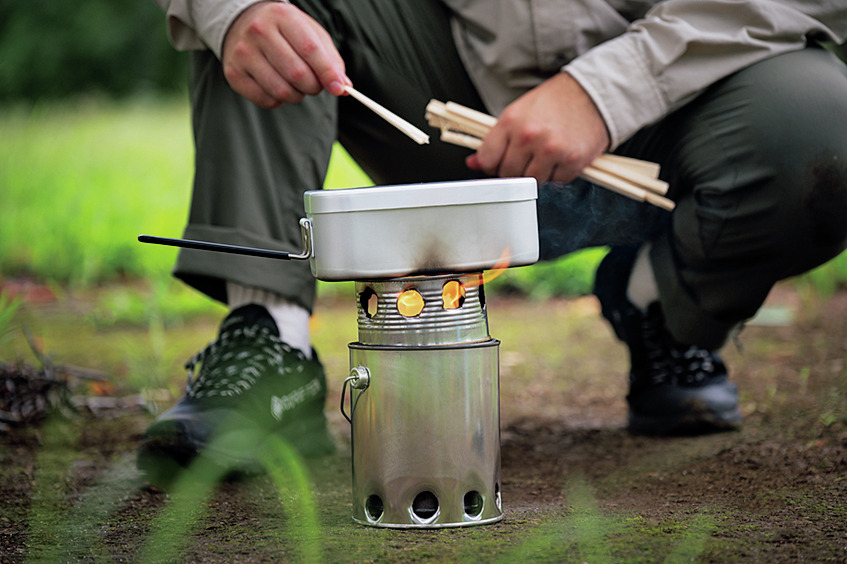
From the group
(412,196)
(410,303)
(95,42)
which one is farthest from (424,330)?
(95,42)

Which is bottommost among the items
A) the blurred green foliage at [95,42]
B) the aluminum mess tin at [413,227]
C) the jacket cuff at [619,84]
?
the aluminum mess tin at [413,227]

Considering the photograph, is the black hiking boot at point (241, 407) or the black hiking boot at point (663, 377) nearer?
the black hiking boot at point (241, 407)

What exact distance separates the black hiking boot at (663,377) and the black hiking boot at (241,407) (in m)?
0.61

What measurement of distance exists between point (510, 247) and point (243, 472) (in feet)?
2.04

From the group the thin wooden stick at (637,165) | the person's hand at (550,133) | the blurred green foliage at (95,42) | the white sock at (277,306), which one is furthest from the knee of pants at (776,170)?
the blurred green foliage at (95,42)

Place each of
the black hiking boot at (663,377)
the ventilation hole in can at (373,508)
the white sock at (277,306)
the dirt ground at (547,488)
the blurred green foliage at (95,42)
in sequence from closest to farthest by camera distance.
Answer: the dirt ground at (547,488)
the ventilation hole in can at (373,508)
the white sock at (277,306)
the black hiking boot at (663,377)
the blurred green foliage at (95,42)

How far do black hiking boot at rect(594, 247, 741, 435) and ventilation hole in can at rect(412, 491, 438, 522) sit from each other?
0.72 meters

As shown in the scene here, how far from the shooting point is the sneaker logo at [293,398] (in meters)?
1.53

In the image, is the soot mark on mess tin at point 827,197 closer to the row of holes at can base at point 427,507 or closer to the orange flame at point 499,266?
the orange flame at point 499,266

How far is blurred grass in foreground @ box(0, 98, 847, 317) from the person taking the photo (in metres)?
3.64

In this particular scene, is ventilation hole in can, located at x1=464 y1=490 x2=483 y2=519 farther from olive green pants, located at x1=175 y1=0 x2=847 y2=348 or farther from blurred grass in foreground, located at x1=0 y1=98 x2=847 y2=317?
blurred grass in foreground, located at x1=0 y1=98 x2=847 y2=317

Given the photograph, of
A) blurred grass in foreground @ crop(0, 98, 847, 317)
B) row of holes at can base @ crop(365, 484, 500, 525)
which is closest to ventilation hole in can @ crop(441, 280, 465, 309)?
row of holes at can base @ crop(365, 484, 500, 525)

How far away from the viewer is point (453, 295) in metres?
1.15

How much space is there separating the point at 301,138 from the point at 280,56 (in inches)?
10.3
